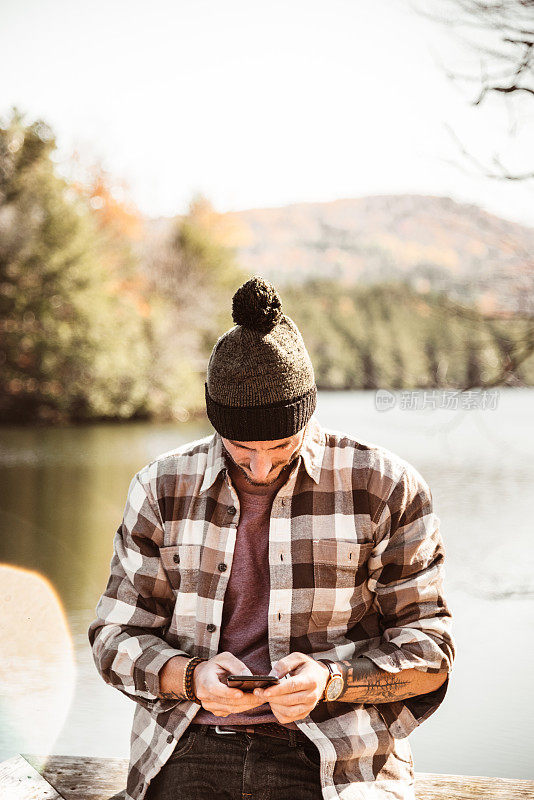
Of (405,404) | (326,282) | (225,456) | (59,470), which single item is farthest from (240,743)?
(326,282)

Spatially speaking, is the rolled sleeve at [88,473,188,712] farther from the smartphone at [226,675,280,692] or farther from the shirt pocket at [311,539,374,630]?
the shirt pocket at [311,539,374,630]

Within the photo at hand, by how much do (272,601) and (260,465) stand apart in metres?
0.22

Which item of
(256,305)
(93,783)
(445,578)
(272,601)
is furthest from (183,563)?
(445,578)

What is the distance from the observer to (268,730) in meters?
1.30

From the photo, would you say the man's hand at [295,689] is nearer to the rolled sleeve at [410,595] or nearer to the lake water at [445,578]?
the rolled sleeve at [410,595]

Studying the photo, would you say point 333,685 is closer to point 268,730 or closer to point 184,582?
point 268,730

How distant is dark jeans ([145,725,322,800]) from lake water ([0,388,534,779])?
1.74 m

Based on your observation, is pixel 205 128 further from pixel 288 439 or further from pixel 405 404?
pixel 288 439

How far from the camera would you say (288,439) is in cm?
132

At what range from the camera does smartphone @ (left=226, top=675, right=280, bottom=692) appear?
3.89 feet

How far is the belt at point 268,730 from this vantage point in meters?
1.29

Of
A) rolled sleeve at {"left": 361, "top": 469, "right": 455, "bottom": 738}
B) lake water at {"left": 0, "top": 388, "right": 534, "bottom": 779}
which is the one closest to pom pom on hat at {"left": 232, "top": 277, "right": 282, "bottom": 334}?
rolled sleeve at {"left": 361, "top": 469, "right": 455, "bottom": 738}

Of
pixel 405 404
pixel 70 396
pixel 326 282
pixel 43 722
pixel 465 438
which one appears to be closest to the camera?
pixel 43 722

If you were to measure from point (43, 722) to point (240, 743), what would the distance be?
7.13ft
